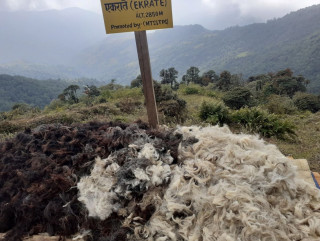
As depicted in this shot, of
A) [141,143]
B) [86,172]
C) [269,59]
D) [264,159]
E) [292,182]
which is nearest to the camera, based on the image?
[292,182]

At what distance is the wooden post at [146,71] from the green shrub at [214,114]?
3344 mm

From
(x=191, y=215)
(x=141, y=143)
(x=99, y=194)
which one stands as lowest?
(x=191, y=215)

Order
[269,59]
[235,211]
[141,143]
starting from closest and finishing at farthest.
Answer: [235,211] → [141,143] → [269,59]

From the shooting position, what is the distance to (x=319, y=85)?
2205 inches

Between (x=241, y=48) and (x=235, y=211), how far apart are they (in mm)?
177724

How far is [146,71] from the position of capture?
3.19 metres

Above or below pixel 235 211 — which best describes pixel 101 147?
above

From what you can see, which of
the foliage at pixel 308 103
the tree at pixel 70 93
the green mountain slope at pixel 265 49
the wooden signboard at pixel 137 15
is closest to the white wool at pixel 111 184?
the wooden signboard at pixel 137 15

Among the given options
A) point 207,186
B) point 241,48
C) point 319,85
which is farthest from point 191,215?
point 241,48

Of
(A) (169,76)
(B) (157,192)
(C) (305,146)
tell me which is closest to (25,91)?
(A) (169,76)

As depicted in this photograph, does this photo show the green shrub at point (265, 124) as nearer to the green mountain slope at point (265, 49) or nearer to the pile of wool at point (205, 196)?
the pile of wool at point (205, 196)

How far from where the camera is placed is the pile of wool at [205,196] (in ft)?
5.53

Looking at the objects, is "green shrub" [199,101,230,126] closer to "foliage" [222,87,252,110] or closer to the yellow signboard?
the yellow signboard

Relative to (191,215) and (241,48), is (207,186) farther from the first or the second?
(241,48)
